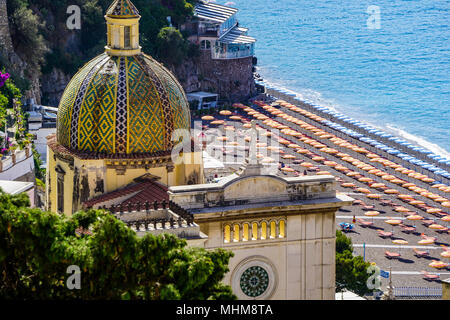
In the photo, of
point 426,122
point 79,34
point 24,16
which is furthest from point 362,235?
point 426,122

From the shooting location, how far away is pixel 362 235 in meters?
95.1

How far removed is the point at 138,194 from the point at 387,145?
81.5 meters

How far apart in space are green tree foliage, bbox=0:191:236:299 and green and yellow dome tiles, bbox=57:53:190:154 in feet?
49.5

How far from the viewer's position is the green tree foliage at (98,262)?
36.4 m

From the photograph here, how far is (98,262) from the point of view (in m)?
36.7

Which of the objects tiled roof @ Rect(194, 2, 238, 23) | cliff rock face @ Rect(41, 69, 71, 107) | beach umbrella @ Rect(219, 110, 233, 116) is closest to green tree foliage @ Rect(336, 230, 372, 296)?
cliff rock face @ Rect(41, 69, 71, 107)

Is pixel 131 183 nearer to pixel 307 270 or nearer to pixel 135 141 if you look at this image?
pixel 135 141

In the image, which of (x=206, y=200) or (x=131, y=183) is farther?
(x=131, y=183)

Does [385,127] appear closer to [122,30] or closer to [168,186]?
[122,30]

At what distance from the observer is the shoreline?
12056 centimetres

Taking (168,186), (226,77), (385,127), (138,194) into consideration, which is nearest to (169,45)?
(226,77)

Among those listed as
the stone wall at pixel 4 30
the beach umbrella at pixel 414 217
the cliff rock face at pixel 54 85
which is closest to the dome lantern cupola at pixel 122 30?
the beach umbrella at pixel 414 217

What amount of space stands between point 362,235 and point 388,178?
1884 centimetres

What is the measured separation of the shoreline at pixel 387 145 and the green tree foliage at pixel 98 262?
83.1 metres
